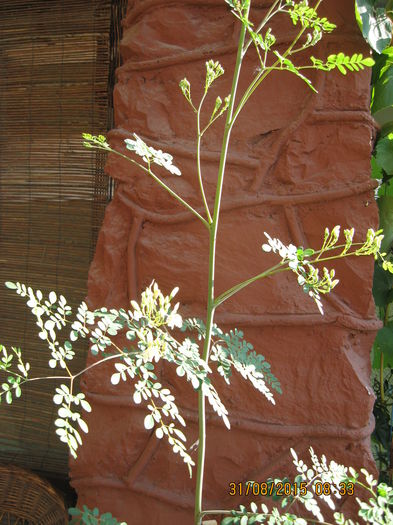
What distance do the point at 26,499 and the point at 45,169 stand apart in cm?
114

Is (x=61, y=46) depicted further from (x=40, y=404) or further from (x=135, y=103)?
(x=40, y=404)

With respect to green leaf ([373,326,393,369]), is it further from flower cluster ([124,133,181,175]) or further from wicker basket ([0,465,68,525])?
wicker basket ([0,465,68,525])

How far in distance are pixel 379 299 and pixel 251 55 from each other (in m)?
0.84

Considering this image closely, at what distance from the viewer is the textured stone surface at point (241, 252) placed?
4.17 ft

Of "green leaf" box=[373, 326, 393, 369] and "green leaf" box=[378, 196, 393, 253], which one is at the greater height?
"green leaf" box=[378, 196, 393, 253]

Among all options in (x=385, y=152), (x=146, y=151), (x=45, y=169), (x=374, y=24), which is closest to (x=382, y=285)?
(x=385, y=152)

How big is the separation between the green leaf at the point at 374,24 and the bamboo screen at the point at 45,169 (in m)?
0.91

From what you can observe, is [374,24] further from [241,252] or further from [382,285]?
[382,285]

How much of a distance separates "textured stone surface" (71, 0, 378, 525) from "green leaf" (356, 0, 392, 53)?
4 cm

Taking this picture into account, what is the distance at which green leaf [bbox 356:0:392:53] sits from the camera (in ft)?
4.04

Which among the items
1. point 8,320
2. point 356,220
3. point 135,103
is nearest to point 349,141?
point 356,220
